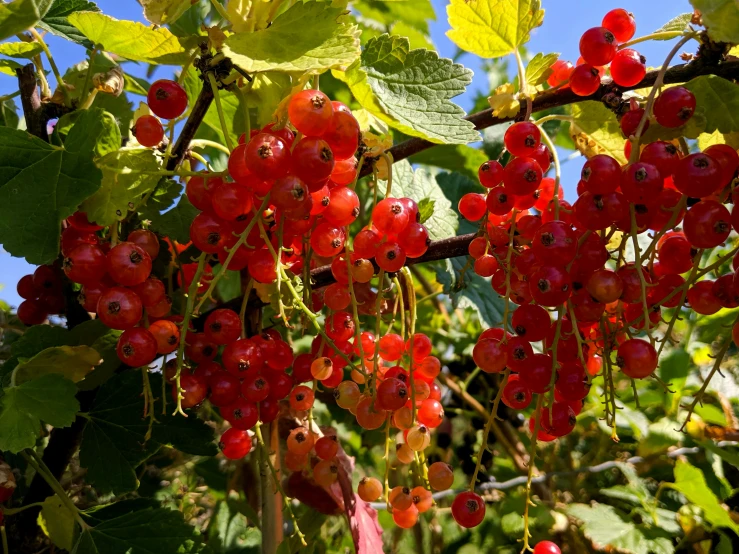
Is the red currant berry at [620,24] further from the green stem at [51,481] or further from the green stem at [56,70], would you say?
the green stem at [51,481]

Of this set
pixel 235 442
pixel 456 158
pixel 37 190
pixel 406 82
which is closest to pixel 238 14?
pixel 406 82

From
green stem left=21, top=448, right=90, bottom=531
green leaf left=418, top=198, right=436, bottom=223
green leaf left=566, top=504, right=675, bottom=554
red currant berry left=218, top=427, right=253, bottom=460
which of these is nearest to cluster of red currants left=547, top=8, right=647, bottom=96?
green leaf left=418, top=198, right=436, bottom=223

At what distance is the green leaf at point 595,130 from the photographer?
672 millimetres

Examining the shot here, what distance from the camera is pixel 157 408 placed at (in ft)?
2.56

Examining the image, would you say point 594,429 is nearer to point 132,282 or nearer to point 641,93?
point 641,93

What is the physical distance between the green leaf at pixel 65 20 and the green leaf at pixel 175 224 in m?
0.31

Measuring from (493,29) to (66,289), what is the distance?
67 centimetres

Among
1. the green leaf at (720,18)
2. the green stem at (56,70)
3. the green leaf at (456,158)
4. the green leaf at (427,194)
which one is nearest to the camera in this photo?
the green leaf at (720,18)

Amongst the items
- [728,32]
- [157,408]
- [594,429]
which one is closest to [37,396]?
[157,408]

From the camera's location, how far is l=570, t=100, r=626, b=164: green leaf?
0.67 metres

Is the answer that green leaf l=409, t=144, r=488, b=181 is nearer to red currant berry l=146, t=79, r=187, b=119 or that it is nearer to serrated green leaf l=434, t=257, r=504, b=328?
serrated green leaf l=434, t=257, r=504, b=328

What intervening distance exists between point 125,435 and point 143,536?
0.14 meters

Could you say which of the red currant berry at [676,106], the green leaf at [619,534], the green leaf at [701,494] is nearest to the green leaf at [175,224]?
the red currant berry at [676,106]

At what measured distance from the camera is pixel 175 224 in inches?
30.1
